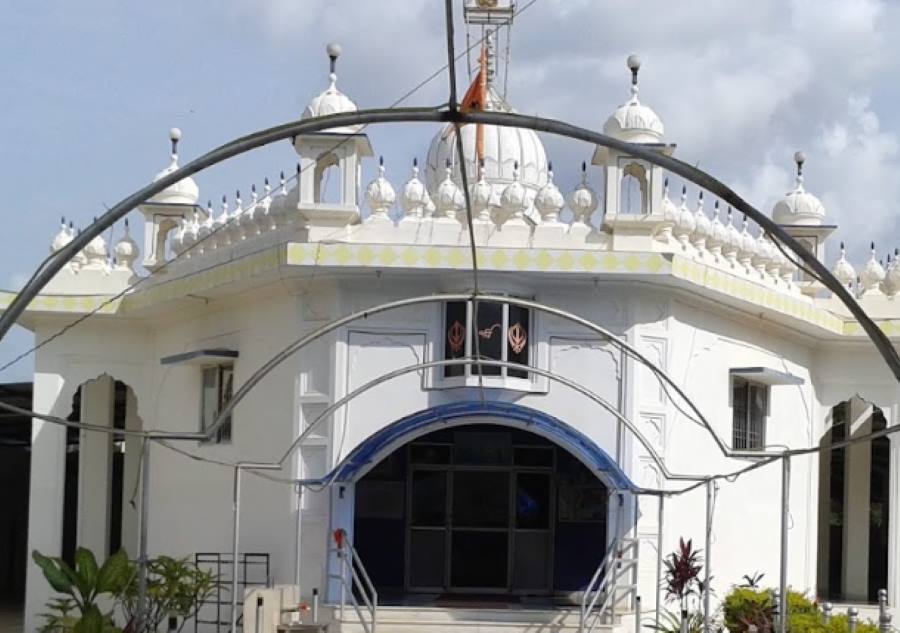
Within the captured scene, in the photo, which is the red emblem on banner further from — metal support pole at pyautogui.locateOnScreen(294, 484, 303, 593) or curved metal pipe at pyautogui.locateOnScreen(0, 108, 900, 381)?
curved metal pipe at pyautogui.locateOnScreen(0, 108, 900, 381)

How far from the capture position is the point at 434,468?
17.8m

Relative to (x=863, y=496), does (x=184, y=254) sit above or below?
above

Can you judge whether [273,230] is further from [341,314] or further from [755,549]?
[755,549]

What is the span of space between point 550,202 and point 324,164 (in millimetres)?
2252

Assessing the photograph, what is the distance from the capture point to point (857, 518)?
1966 cm

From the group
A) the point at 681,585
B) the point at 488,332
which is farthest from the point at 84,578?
the point at 681,585

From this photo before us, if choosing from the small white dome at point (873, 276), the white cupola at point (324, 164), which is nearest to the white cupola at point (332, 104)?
the white cupola at point (324, 164)

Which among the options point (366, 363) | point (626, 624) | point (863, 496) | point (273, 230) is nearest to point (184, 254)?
point (273, 230)

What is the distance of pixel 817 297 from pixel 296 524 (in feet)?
22.8

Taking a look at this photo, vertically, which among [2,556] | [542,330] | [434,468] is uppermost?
[542,330]

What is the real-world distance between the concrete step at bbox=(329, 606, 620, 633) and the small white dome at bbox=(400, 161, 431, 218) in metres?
3.83

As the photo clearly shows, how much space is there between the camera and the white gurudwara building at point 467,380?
15414 mm

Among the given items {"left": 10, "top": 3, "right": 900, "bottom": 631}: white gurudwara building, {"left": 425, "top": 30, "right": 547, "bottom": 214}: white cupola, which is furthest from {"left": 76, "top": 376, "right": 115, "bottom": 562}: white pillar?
{"left": 425, "top": 30, "right": 547, "bottom": 214}: white cupola

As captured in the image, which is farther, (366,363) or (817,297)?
(817,297)
